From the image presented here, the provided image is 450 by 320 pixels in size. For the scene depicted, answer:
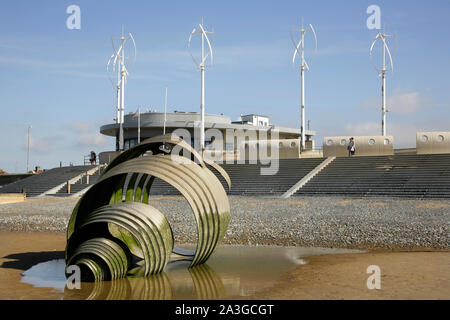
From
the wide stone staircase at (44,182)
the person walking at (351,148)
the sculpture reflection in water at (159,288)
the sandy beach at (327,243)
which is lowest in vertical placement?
the sculpture reflection in water at (159,288)

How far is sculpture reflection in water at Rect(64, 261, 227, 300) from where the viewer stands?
703 centimetres

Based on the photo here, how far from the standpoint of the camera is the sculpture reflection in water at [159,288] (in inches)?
277

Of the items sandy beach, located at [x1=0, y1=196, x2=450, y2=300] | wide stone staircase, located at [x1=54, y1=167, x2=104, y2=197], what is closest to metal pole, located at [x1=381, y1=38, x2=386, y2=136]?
sandy beach, located at [x1=0, y1=196, x2=450, y2=300]

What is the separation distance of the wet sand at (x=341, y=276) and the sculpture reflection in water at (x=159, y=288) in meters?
0.52

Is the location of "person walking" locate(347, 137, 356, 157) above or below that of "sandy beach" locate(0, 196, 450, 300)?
above

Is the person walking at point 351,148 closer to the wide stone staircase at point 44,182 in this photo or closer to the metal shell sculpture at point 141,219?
the wide stone staircase at point 44,182

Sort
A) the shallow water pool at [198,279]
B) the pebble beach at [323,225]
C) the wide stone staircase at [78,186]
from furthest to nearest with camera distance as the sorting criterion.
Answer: the wide stone staircase at [78,186], the pebble beach at [323,225], the shallow water pool at [198,279]

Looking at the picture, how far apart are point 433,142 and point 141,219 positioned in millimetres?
30362

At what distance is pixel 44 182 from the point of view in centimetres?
3922

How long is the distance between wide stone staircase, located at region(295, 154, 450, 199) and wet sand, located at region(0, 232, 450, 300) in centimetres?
1559

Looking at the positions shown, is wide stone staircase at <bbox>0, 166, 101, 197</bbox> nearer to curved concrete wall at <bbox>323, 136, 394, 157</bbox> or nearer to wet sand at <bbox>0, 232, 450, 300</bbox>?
curved concrete wall at <bbox>323, 136, 394, 157</bbox>

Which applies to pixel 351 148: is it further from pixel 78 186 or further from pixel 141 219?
pixel 141 219

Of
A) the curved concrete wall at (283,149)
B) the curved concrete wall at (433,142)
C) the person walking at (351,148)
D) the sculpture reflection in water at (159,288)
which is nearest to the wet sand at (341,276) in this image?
the sculpture reflection in water at (159,288)

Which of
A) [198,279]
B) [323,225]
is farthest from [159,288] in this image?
[323,225]
